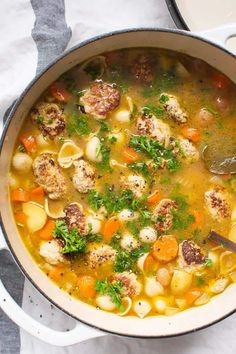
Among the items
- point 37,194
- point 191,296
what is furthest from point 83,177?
point 191,296

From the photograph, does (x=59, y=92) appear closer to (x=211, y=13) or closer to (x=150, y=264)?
(x=211, y=13)

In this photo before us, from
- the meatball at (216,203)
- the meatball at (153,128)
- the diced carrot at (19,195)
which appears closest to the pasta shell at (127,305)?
the meatball at (216,203)

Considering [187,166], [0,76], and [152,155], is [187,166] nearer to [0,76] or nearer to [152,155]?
[152,155]

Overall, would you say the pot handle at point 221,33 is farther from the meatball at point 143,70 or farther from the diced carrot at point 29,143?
the diced carrot at point 29,143

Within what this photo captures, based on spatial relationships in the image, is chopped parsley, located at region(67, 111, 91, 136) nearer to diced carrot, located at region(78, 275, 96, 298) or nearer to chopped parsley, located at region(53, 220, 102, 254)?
chopped parsley, located at region(53, 220, 102, 254)

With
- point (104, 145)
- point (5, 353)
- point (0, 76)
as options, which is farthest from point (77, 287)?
point (0, 76)

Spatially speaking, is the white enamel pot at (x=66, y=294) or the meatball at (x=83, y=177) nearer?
the white enamel pot at (x=66, y=294)

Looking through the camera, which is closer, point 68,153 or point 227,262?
point 68,153
